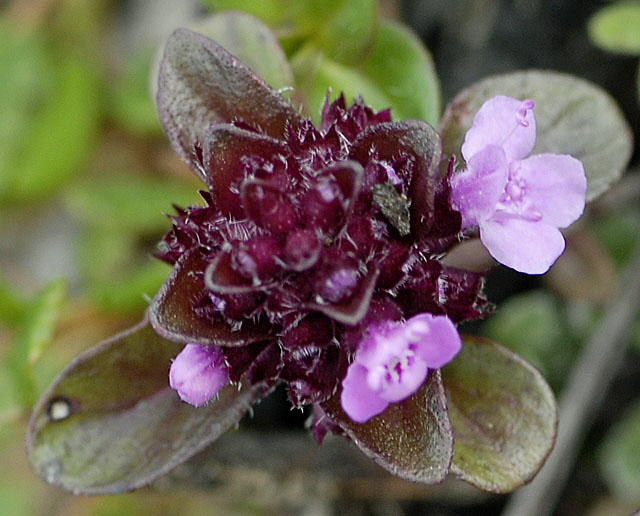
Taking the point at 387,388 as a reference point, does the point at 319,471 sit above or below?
below

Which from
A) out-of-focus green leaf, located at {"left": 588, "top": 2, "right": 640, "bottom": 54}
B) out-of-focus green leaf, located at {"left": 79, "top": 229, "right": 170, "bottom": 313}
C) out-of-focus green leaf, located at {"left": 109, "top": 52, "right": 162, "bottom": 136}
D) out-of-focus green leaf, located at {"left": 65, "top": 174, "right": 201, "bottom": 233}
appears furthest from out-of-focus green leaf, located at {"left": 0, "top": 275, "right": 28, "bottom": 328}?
out-of-focus green leaf, located at {"left": 588, "top": 2, "right": 640, "bottom": 54}

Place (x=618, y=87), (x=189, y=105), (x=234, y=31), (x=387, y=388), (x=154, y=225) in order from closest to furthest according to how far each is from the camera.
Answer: (x=387, y=388)
(x=189, y=105)
(x=234, y=31)
(x=618, y=87)
(x=154, y=225)

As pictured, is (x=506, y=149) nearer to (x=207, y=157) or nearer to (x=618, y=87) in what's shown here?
(x=207, y=157)

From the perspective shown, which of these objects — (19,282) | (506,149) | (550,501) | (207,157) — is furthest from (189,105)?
(19,282)

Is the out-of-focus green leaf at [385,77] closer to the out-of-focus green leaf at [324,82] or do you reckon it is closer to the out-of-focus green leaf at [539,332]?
the out-of-focus green leaf at [324,82]

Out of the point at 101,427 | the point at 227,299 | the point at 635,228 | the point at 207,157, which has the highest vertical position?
the point at 207,157

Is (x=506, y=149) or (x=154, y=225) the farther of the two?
(x=154, y=225)

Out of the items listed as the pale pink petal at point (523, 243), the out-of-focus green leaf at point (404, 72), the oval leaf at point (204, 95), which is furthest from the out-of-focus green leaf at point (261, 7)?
the pale pink petal at point (523, 243)

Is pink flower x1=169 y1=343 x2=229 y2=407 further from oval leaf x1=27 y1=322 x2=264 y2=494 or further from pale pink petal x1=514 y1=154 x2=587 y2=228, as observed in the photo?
pale pink petal x1=514 y1=154 x2=587 y2=228
